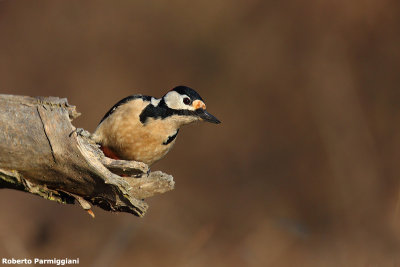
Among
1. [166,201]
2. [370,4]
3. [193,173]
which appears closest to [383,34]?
[370,4]

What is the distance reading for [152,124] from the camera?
3258 mm

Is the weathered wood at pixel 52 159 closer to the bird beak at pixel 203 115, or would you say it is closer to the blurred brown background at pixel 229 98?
the bird beak at pixel 203 115

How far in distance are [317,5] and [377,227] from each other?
10.8 feet

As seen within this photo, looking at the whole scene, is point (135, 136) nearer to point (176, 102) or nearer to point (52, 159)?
point (176, 102)

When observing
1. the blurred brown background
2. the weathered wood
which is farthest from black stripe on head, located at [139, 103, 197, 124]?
the blurred brown background

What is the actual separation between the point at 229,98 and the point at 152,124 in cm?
380

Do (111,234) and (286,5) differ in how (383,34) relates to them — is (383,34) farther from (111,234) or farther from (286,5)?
(111,234)

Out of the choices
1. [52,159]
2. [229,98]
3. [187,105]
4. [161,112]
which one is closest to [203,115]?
[187,105]

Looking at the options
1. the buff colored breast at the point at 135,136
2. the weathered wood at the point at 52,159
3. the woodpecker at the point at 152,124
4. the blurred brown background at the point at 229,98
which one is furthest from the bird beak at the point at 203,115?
the blurred brown background at the point at 229,98

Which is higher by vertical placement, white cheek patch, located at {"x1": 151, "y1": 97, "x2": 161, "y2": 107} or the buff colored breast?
white cheek patch, located at {"x1": 151, "y1": 97, "x2": 161, "y2": 107}

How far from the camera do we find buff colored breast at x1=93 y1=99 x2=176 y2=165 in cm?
324

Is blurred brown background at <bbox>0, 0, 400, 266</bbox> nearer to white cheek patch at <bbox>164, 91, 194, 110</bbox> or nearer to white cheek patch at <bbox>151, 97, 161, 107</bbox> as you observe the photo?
white cheek patch at <bbox>151, 97, 161, 107</bbox>

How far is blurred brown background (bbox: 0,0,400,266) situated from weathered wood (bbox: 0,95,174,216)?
285 cm

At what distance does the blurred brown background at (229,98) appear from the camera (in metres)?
5.74
